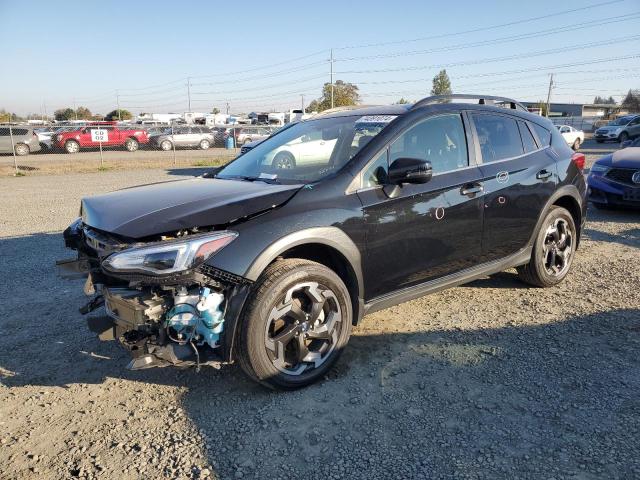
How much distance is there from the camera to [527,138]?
4.77 m

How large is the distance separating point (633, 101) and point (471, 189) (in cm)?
7102

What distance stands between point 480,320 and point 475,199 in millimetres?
1038

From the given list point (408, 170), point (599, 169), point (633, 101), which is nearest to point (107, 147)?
point (599, 169)

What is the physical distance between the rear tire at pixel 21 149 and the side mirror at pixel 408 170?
88.0 feet

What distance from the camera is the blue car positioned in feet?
26.7

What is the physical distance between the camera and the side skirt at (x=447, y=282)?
11.9ft

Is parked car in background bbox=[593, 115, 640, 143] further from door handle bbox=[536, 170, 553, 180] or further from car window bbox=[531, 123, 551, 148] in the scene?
door handle bbox=[536, 170, 553, 180]

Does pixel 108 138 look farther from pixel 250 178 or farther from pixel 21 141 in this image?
pixel 250 178

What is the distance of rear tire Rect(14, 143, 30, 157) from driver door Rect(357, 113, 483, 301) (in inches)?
1046

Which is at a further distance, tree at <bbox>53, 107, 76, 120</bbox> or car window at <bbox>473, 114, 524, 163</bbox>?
tree at <bbox>53, 107, 76, 120</bbox>

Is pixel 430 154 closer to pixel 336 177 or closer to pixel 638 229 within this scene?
pixel 336 177

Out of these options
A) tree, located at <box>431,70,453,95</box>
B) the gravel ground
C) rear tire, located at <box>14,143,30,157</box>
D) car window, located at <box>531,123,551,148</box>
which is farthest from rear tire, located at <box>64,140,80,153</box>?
tree, located at <box>431,70,453,95</box>

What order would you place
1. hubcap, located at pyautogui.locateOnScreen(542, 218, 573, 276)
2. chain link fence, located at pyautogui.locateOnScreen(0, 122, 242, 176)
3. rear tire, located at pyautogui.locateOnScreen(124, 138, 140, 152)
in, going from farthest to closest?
rear tire, located at pyautogui.locateOnScreen(124, 138, 140, 152), chain link fence, located at pyautogui.locateOnScreen(0, 122, 242, 176), hubcap, located at pyautogui.locateOnScreen(542, 218, 573, 276)

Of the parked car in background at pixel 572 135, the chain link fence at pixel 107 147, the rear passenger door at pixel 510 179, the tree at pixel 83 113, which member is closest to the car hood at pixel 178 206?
the rear passenger door at pixel 510 179
